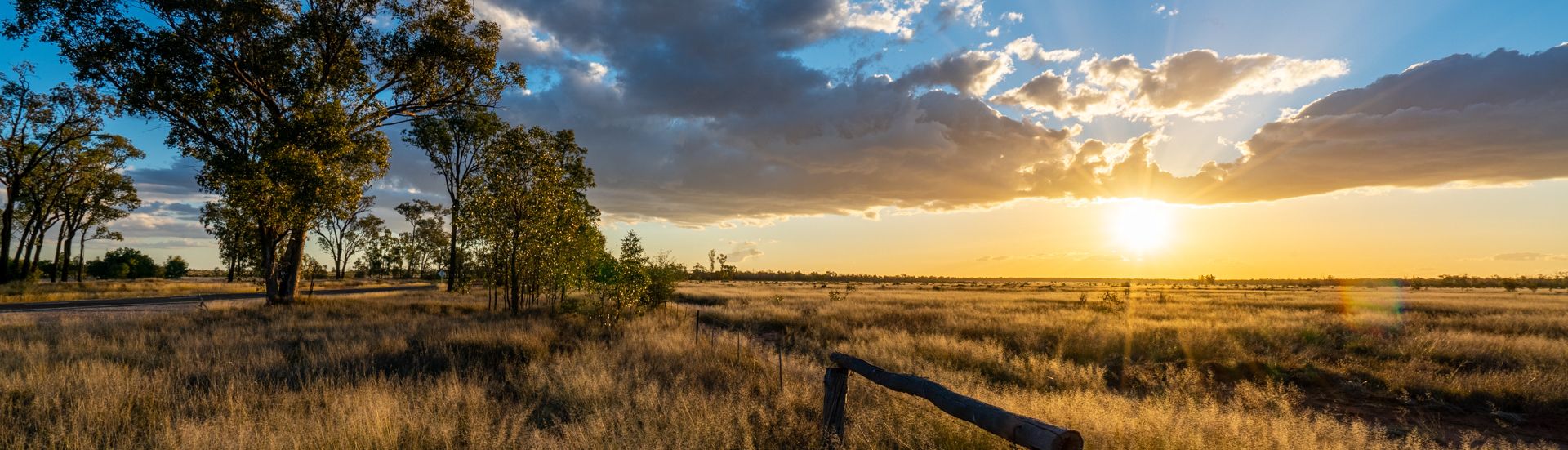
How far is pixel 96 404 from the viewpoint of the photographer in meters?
7.32

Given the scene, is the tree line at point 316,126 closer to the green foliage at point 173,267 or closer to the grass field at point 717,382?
the grass field at point 717,382

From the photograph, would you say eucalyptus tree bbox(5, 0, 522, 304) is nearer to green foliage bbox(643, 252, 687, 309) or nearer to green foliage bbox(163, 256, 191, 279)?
green foliage bbox(643, 252, 687, 309)

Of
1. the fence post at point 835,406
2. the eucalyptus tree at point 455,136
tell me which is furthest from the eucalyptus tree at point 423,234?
the fence post at point 835,406

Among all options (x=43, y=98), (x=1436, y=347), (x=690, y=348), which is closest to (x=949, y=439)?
(x=690, y=348)

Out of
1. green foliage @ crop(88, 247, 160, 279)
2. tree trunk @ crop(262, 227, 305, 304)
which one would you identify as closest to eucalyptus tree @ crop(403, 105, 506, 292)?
tree trunk @ crop(262, 227, 305, 304)

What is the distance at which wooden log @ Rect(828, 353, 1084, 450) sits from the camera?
12.0ft

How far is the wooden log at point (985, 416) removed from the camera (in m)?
3.65

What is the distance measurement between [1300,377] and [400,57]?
1145 inches

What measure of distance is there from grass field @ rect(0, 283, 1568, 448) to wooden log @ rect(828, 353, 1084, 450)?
804 mm

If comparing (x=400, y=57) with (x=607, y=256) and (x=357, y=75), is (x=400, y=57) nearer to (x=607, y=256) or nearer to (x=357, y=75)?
(x=357, y=75)

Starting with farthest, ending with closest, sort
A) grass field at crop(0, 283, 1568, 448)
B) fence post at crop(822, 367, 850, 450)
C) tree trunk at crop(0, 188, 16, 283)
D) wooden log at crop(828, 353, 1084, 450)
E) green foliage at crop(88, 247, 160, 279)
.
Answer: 1. green foliage at crop(88, 247, 160, 279)
2. tree trunk at crop(0, 188, 16, 283)
3. grass field at crop(0, 283, 1568, 448)
4. fence post at crop(822, 367, 850, 450)
5. wooden log at crop(828, 353, 1084, 450)

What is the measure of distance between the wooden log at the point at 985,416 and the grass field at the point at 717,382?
2.64ft

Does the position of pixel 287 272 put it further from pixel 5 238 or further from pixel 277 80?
pixel 5 238

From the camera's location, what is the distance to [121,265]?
70000mm
